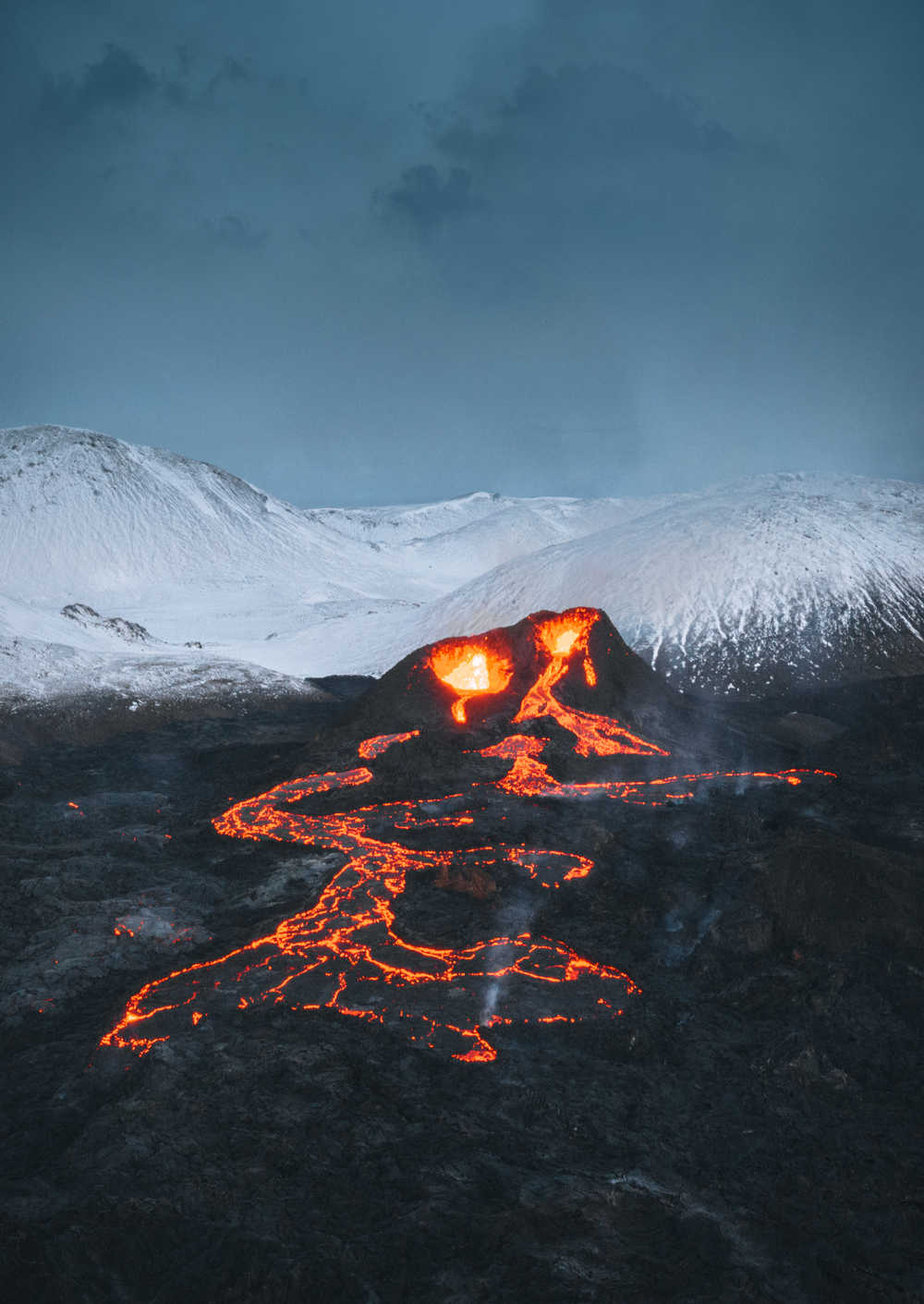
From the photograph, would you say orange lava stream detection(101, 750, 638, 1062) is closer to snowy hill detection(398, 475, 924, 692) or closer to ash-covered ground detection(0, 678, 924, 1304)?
ash-covered ground detection(0, 678, 924, 1304)

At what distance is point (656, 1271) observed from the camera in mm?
8352

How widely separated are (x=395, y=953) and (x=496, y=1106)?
523 centimetres

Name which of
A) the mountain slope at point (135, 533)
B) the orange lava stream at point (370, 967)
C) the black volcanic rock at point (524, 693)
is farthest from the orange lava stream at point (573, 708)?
the mountain slope at point (135, 533)

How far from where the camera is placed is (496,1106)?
36.4ft

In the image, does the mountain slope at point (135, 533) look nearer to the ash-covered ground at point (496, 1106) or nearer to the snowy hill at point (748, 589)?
the snowy hill at point (748, 589)

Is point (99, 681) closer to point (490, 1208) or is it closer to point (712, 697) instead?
point (712, 697)

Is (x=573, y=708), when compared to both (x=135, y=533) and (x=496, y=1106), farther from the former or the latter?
(x=135, y=533)

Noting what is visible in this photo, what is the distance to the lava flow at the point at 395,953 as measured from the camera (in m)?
13.5

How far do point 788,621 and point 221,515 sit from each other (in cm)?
10671

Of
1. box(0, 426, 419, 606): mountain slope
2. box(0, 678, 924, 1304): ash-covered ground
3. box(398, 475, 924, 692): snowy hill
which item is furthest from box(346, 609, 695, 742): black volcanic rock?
box(0, 426, 419, 606): mountain slope

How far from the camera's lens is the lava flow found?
13.5 m

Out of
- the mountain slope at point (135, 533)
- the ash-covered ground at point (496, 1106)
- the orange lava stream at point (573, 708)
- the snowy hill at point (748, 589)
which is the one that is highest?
the mountain slope at point (135, 533)

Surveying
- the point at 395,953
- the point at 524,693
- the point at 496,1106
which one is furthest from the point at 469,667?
the point at 496,1106

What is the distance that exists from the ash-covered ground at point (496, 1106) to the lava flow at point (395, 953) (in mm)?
447
